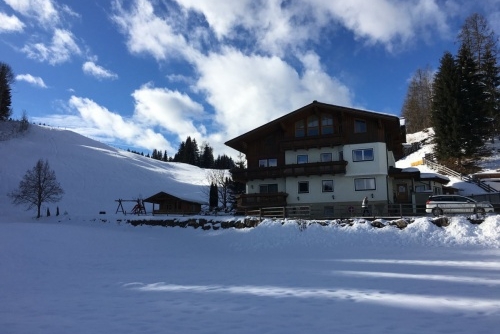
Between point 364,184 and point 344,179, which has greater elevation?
point 344,179

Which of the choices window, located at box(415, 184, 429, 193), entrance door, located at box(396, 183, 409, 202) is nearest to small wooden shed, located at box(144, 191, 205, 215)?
entrance door, located at box(396, 183, 409, 202)

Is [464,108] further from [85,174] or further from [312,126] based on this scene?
[85,174]

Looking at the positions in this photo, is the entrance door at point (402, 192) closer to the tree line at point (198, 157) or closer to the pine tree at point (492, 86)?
the pine tree at point (492, 86)

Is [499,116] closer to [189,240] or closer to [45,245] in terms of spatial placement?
[189,240]

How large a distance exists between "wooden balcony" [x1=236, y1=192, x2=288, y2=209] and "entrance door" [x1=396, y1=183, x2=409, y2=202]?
11.8m

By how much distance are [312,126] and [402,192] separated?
11751mm

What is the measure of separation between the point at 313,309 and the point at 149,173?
288ft

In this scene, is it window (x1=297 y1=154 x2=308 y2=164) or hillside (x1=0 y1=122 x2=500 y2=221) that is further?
hillside (x1=0 y1=122 x2=500 y2=221)

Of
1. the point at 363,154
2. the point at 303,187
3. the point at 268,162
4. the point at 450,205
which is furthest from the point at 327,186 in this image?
the point at 450,205

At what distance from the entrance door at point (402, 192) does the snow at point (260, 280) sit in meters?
13.8

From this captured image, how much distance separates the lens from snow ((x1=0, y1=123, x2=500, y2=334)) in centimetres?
728

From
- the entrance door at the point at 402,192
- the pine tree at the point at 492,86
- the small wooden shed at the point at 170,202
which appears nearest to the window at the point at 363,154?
the entrance door at the point at 402,192

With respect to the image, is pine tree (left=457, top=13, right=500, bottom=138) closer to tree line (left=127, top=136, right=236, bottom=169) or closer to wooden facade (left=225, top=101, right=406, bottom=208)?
wooden facade (left=225, top=101, right=406, bottom=208)

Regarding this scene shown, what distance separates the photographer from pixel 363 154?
114ft
